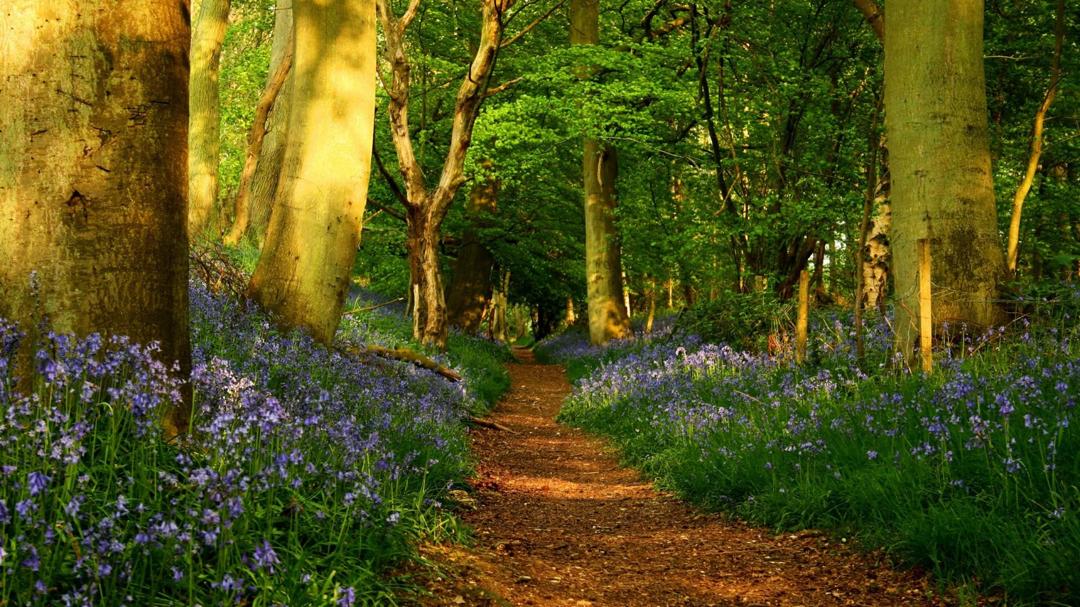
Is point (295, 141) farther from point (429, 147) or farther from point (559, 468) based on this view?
point (429, 147)

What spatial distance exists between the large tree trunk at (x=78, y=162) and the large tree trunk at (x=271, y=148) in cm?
1128

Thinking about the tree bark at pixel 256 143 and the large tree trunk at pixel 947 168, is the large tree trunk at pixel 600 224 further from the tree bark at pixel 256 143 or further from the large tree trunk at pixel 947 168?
the large tree trunk at pixel 947 168

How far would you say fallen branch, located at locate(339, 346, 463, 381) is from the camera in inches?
397

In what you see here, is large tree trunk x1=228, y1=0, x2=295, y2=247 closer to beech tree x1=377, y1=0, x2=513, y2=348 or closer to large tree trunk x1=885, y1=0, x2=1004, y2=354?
beech tree x1=377, y1=0, x2=513, y2=348

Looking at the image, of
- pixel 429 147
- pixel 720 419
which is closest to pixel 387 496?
pixel 720 419

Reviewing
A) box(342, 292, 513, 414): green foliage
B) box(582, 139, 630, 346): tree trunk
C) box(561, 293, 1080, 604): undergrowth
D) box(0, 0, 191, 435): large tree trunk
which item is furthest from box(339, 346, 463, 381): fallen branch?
box(582, 139, 630, 346): tree trunk

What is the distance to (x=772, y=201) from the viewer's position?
13.9 m

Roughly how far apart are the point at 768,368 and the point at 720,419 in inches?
88.8

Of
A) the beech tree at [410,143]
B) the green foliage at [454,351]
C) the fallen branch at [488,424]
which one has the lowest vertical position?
Answer: the fallen branch at [488,424]

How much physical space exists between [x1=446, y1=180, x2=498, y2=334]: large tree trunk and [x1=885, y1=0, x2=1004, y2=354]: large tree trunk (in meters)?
16.4

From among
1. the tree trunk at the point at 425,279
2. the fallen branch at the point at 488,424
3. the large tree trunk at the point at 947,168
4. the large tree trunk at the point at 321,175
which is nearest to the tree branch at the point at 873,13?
the large tree trunk at the point at 947,168

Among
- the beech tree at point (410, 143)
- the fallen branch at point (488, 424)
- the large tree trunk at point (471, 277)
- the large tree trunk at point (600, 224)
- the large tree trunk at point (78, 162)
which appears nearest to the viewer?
the large tree trunk at point (78, 162)

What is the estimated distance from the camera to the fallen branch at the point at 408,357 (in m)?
10.1

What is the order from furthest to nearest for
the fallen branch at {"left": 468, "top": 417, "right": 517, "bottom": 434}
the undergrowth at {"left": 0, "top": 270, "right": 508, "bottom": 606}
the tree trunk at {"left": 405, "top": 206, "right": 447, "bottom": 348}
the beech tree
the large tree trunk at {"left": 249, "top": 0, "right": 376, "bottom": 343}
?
the tree trunk at {"left": 405, "top": 206, "right": 447, "bottom": 348} < the beech tree < the fallen branch at {"left": 468, "top": 417, "right": 517, "bottom": 434} < the large tree trunk at {"left": 249, "top": 0, "right": 376, "bottom": 343} < the undergrowth at {"left": 0, "top": 270, "right": 508, "bottom": 606}
